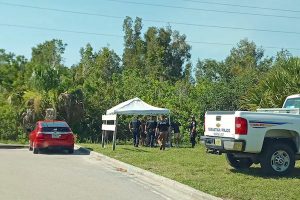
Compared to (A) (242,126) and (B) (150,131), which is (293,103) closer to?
Result: (A) (242,126)

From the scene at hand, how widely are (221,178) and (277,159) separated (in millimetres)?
1789

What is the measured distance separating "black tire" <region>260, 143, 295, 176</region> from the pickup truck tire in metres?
1.61

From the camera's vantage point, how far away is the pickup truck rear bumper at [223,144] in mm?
12719

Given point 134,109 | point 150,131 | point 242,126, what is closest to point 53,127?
point 134,109

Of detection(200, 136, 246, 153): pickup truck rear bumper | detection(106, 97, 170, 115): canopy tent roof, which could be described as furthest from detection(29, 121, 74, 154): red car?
detection(200, 136, 246, 153): pickup truck rear bumper

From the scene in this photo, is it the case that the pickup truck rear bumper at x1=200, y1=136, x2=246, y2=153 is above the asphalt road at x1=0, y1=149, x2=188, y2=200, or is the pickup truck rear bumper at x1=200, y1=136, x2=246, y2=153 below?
above

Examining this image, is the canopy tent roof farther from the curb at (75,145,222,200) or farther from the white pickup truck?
the white pickup truck

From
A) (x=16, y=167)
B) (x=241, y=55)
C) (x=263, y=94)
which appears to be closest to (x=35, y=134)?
(x=16, y=167)

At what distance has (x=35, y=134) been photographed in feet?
75.8

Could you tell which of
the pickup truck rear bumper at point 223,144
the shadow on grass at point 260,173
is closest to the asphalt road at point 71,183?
the pickup truck rear bumper at point 223,144

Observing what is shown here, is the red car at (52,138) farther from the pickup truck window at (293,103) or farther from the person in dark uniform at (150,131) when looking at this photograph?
the pickup truck window at (293,103)

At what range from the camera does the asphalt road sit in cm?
1064

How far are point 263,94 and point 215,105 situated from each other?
1258cm

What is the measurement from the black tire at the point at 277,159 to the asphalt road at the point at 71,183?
2.91 metres
